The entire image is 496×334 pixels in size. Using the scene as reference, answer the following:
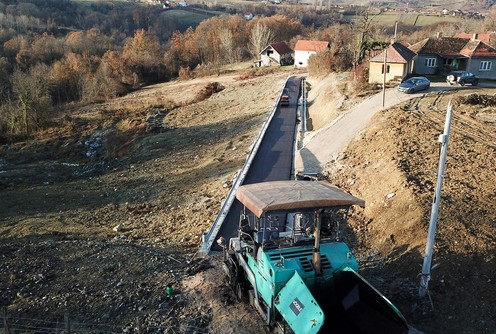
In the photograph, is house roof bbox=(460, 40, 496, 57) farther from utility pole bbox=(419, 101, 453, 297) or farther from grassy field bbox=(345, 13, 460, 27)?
grassy field bbox=(345, 13, 460, 27)

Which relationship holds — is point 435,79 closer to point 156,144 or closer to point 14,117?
point 156,144

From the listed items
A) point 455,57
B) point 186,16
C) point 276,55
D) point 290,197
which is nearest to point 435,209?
point 290,197

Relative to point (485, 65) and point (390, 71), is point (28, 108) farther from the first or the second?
point (485, 65)

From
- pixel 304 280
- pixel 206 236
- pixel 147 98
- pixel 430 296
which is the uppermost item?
pixel 304 280

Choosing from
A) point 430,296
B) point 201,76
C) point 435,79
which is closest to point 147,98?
point 201,76

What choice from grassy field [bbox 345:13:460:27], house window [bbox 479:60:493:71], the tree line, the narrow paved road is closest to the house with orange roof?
the tree line
